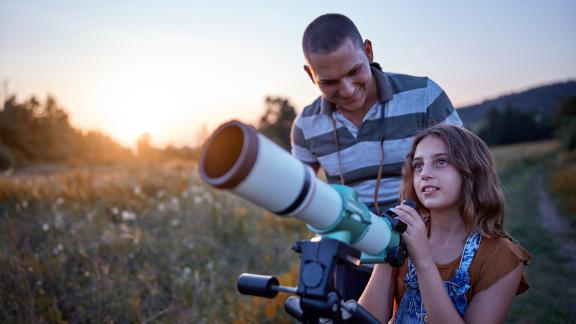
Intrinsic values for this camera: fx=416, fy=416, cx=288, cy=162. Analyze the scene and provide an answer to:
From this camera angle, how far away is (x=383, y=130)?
2.91 m

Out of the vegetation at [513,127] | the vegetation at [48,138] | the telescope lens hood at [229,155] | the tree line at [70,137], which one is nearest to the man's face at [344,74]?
the telescope lens hood at [229,155]

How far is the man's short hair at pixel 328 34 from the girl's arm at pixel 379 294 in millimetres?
1303

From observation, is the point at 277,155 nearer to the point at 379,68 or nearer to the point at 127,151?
the point at 379,68

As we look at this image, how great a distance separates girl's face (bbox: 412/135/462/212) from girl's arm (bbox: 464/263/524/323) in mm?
447

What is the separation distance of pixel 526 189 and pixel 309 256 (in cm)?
1731

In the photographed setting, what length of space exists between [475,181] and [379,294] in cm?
81

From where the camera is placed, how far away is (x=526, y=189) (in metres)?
16.1

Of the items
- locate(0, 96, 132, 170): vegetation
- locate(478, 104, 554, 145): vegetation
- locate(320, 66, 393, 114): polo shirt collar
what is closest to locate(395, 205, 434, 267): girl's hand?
locate(320, 66, 393, 114): polo shirt collar

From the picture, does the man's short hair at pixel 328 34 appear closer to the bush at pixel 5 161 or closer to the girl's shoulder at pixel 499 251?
the girl's shoulder at pixel 499 251

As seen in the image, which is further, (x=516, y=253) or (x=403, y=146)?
(x=403, y=146)

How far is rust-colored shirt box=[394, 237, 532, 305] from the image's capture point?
6.64ft

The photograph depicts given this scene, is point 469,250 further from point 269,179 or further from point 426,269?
point 269,179

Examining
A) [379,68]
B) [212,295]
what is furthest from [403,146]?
[212,295]

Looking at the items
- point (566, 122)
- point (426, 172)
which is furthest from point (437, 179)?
point (566, 122)
